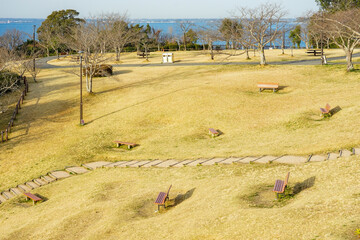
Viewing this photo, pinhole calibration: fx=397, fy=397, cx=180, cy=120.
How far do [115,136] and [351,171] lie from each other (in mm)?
17299

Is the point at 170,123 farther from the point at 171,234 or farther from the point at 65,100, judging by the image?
the point at 171,234

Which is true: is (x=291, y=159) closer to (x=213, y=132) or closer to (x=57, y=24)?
(x=213, y=132)

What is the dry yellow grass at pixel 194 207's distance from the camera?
12.2 metres

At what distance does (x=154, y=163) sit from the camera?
73.3 feet

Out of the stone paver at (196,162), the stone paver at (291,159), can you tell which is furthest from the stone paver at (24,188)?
the stone paver at (291,159)

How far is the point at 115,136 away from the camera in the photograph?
1133 inches

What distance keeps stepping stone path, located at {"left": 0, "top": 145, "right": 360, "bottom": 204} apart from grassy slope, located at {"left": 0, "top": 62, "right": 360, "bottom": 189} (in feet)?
2.82

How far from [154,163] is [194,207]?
755 cm

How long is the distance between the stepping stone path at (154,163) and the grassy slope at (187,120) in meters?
0.86

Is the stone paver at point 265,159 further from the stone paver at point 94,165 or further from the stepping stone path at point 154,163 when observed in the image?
the stone paver at point 94,165

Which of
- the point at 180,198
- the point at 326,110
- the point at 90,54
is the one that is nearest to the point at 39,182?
the point at 180,198

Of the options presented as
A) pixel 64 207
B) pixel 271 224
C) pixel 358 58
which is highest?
pixel 358 58

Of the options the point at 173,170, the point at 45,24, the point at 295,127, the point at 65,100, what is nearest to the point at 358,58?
the point at 295,127

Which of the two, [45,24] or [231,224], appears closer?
[231,224]
